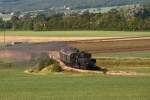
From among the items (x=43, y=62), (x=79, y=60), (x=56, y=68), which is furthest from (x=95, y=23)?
(x=56, y=68)

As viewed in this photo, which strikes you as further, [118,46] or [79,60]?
[118,46]

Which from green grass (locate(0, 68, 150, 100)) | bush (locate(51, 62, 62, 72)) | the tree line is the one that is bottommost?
the tree line

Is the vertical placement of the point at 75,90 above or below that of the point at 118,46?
above

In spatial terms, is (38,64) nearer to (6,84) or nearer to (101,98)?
(6,84)

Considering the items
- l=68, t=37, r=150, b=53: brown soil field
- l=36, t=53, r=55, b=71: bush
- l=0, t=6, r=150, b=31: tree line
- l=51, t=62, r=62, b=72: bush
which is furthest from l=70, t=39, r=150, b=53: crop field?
l=0, t=6, r=150, b=31: tree line

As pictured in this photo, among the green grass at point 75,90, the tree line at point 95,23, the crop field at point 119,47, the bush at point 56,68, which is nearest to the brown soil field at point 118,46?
the crop field at point 119,47

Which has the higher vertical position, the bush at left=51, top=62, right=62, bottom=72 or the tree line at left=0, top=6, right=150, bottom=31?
the bush at left=51, top=62, right=62, bottom=72

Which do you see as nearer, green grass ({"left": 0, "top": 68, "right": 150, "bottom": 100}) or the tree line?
green grass ({"left": 0, "top": 68, "right": 150, "bottom": 100})

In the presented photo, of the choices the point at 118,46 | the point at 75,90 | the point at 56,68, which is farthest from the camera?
the point at 118,46

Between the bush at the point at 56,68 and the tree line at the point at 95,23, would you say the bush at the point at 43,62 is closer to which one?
the bush at the point at 56,68

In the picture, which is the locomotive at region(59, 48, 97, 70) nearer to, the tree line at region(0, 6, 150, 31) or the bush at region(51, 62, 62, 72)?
the bush at region(51, 62, 62, 72)

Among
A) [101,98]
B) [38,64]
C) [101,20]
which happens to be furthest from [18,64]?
[101,20]

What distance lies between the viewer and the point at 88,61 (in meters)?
34.1

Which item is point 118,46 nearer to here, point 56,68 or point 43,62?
point 43,62
